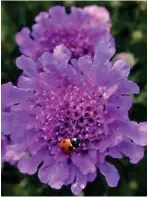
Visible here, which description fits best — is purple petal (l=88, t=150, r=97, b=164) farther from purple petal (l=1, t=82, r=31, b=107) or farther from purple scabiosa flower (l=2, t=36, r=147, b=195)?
purple petal (l=1, t=82, r=31, b=107)

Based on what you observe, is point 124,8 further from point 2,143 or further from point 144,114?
point 2,143

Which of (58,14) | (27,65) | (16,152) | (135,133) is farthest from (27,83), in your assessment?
(58,14)

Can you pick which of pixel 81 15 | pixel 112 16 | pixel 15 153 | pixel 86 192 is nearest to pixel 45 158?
pixel 15 153

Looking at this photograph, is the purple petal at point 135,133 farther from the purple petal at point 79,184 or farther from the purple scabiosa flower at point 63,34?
the purple scabiosa flower at point 63,34

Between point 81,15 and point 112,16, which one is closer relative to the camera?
point 81,15

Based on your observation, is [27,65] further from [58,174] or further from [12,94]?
[58,174]

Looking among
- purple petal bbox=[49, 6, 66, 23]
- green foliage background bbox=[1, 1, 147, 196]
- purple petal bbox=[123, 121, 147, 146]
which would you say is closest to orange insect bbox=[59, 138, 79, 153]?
purple petal bbox=[123, 121, 147, 146]
